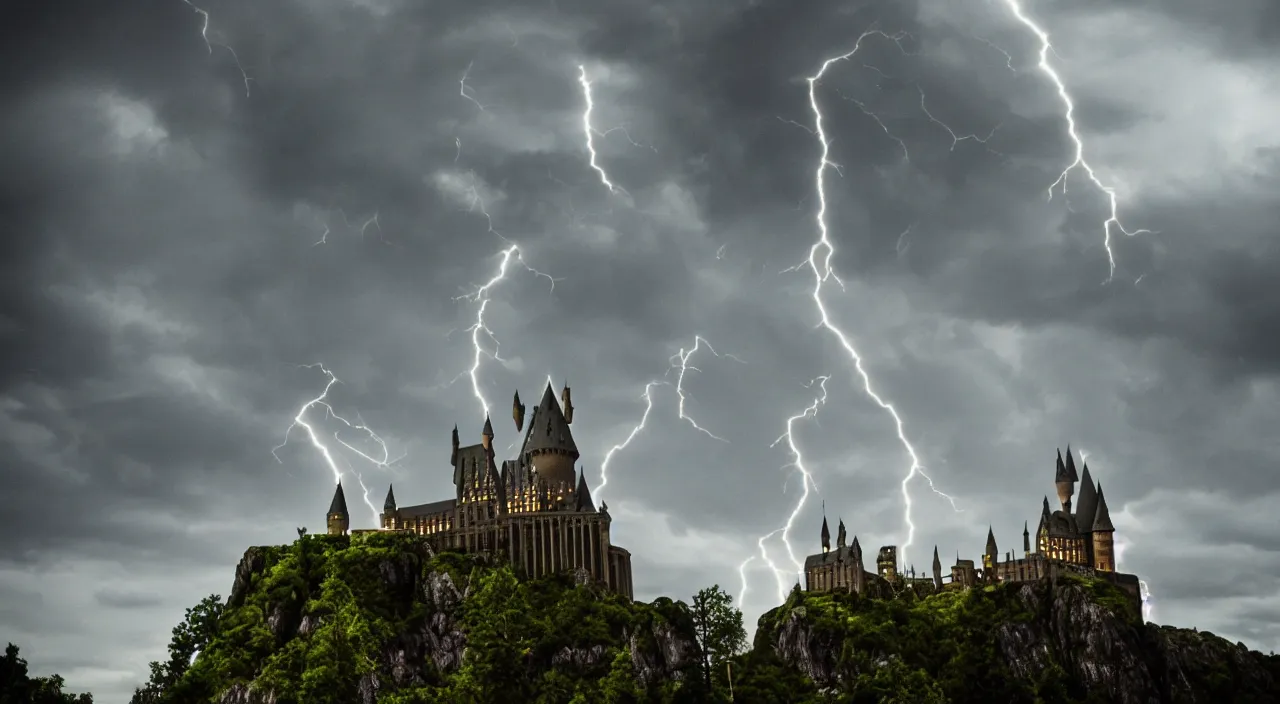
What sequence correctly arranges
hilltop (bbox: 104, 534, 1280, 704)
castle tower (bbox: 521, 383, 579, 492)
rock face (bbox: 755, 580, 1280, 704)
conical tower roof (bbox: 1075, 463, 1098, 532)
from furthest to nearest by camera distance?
1. conical tower roof (bbox: 1075, 463, 1098, 532)
2. castle tower (bbox: 521, 383, 579, 492)
3. rock face (bbox: 755, 580, 1280, 704)
4. hilltop (bbox: 104, 534, 1280, 704)

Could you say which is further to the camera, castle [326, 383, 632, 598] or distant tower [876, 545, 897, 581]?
distant tower [876, 545, 897, 581]

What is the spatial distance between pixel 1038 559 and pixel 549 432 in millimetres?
58234

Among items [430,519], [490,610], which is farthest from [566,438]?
[490,610]

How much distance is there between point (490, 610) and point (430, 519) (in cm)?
2434

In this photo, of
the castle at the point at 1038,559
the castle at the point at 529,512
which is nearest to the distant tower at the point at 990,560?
the castle at the point at 1038,559

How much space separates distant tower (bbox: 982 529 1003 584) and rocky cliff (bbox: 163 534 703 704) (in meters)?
42.9

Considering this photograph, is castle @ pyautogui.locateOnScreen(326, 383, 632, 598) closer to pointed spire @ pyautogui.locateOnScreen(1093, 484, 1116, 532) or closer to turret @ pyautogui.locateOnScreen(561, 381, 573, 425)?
turret @ pyautogui.locateOnScreen(561, 381, 573, 425)

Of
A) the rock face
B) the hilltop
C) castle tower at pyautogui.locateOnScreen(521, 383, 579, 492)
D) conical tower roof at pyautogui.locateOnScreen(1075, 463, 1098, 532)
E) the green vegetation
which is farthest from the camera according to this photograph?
conical tower roof at pyautogui.locateOnScreen(1075, 463, 1098, 532)

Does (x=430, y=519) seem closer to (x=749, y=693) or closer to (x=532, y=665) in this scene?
(x=532, y=665)

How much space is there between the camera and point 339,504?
176 metres

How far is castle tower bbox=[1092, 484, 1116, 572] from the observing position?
7156 inches

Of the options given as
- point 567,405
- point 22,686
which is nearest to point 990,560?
point 567,405

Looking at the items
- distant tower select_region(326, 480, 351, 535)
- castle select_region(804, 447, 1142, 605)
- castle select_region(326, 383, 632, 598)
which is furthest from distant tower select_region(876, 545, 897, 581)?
distant tower select_region(326, 480, 351, 535)

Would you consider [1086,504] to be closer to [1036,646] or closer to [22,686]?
[1036,646]
